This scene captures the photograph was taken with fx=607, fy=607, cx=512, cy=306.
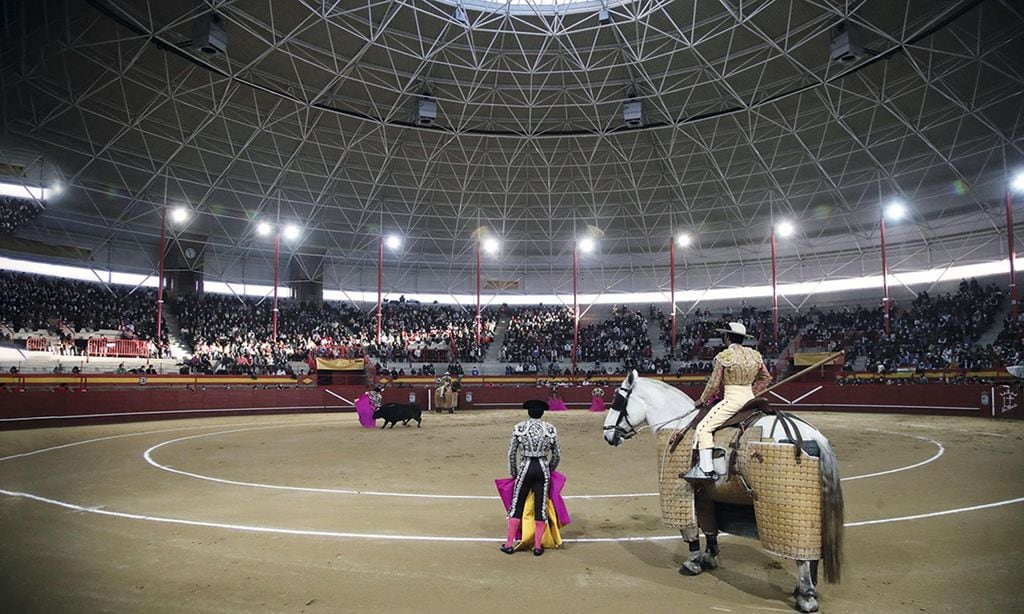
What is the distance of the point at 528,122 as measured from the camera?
Result: 27.8 metres

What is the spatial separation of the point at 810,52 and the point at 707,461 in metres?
22.9

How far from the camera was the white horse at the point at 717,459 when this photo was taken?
4.26m

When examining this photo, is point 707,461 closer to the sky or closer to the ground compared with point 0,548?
closer to the sky

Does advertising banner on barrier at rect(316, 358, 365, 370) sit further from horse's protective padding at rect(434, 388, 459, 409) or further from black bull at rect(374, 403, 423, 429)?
black bull at rect(374, 403, 423, 429)

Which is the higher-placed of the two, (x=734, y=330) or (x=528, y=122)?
(x=528, y=122)

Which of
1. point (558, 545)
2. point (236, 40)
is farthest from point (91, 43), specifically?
point (558, 545)

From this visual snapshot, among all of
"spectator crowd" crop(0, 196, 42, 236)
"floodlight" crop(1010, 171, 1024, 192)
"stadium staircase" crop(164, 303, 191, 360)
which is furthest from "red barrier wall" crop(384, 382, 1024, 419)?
"spectator crowd" crop(0, 196, 42, 236)

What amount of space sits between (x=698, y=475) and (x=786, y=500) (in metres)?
0.65

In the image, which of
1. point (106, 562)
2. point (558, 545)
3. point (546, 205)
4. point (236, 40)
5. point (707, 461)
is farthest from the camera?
point (546, 205)

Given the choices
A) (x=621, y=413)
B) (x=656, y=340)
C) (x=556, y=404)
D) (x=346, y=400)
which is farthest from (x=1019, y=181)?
(x=346, y=400)

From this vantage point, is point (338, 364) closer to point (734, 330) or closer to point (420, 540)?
point (420, 540)

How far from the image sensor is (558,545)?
5.64m

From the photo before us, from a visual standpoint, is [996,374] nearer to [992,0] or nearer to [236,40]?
[992,0]

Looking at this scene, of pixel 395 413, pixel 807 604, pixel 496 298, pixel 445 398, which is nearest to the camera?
pixel 807 604
